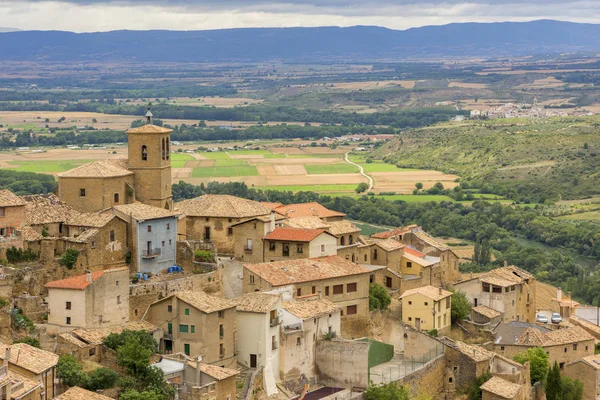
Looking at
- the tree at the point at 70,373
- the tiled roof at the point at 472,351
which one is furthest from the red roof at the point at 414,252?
the tree at the point at 70,373

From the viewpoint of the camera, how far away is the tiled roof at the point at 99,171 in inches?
1804

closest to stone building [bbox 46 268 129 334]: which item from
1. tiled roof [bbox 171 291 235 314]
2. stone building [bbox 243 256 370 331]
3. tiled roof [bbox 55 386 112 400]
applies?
tiled roof [bbox 171 291 235 314]

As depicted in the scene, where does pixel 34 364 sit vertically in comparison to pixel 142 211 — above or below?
below

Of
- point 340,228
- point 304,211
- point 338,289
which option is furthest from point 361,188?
point 338,289

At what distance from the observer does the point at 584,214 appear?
100m

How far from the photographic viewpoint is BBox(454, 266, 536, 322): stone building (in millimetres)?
52219

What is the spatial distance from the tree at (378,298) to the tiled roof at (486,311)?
4.14m

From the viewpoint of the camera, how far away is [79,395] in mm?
33844

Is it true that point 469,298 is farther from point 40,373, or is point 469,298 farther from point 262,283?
point 40,373

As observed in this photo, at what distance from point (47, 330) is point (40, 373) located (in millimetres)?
5152

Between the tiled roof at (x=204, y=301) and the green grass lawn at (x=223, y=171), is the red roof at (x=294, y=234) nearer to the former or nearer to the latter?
the tiled roof at (x=204, y=301)

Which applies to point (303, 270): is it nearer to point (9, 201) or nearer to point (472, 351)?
point (472, 351)

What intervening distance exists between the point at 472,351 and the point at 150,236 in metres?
11.5

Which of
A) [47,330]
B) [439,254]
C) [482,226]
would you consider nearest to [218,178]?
[482,226]
